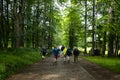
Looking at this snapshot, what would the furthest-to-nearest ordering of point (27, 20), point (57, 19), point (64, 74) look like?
point (57, 19), point (27, 20), point (64, 74)

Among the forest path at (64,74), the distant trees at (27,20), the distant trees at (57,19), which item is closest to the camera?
the forest path at (64,74)

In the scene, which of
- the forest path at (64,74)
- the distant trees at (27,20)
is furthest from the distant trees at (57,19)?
the forest path at (64,74)

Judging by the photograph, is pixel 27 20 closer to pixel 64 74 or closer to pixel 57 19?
pixel 57 19

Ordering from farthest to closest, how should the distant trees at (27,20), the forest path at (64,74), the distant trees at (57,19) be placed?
the distant trees at (27,20) < the distant trees at (57,19) < the forest path at (64,74)

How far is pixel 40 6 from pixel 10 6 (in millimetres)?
11415

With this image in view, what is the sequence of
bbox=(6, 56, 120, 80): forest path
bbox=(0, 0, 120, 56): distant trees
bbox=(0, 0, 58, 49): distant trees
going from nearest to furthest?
bbox=(6, 56, 120, 80): forest path, bbox=(0, 0, 120, 56): distant trees, bbox=(0, 0, 58, 49): distant trees

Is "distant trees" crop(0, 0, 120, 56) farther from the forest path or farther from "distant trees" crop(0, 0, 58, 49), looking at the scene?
the forest path

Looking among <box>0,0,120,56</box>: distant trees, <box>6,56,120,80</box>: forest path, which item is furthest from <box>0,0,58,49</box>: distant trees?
<box>6,56,120,80</box>: forest path

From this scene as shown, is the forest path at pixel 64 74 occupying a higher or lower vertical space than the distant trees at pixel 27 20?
lower

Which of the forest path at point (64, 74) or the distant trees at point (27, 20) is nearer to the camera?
the forest path at point (64, 74)

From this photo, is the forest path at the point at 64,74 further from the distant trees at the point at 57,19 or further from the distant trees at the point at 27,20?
the distant trees at the point at 27,20

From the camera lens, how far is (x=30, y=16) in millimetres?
56062

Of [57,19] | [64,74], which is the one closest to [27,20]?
[57,19]

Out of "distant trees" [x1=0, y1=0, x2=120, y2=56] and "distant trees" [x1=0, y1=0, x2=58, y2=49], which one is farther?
"distant trees" [x1=0, y1=0, x2=58, y2=49]
